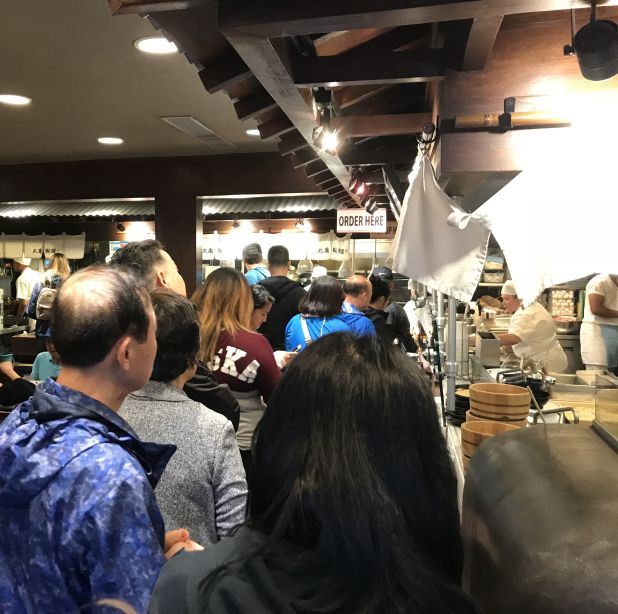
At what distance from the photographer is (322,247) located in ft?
31.0

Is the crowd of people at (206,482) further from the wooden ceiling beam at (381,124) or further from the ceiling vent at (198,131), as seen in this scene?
the ceiling vent at (198,131)

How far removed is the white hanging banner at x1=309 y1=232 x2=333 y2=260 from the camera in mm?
9406

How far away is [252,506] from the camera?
912mm

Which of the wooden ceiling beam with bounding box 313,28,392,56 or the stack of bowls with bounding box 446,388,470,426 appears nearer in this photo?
the wooden ceiling beam with bounding box 313,28,392,56

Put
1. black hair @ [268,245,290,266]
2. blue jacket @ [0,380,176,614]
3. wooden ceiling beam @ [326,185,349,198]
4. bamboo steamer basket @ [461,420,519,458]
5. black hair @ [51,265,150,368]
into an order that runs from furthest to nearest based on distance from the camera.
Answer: wooden ceiling beam @ [326,185,349,198]
black hair @ [268,245,290,266]
bamboo steamer basket @ [461,420,519,458]
black hair @ [51,265,150,368]
blue jacket @ [0,380,176,614]

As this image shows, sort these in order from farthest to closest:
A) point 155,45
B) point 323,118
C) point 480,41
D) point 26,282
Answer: point 26,282 → point 155,45 → point 323,118 → point 480,41

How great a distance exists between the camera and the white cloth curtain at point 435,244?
2307 millimetres

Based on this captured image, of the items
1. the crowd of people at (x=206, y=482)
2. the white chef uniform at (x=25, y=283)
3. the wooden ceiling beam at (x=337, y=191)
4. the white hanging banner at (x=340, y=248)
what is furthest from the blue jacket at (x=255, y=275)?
the white chef uniform at (x=25, y=283)

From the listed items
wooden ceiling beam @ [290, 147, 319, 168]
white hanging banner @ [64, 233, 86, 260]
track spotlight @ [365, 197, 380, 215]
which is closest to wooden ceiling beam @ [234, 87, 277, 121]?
wooden ceiling beam @ [290, 147, 319, 168]

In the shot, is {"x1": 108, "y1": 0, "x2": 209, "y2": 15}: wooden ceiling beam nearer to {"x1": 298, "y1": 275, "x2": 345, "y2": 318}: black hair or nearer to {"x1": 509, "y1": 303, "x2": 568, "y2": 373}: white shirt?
{"x1": 298, "y1": 275, "x2": 345, "y2": 318}: black hair

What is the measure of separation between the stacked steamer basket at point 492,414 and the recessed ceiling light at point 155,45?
263 cm

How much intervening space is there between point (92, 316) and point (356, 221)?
7189 millimetres

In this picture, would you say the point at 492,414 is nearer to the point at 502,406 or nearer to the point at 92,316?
the point at 502,406

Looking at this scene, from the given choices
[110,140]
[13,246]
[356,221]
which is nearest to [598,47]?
[110,140]
